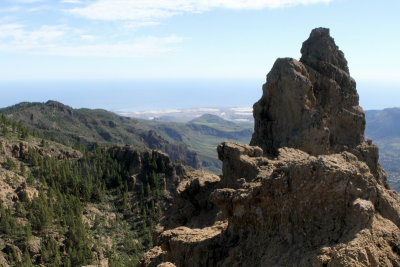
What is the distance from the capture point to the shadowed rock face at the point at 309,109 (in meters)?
28.5

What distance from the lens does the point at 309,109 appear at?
1138 inches

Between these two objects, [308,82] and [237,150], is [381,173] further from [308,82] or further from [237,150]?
[237,150]

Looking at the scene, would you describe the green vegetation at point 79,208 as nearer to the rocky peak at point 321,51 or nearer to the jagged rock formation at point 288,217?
the jagged rock formation at point 288,217

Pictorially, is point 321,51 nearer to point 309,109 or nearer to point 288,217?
point 309,109

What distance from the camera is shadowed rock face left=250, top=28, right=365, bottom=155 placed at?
28547mm

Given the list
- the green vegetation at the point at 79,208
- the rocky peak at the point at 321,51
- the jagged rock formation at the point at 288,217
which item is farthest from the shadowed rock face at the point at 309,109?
the green vegetation at the point at 79,208

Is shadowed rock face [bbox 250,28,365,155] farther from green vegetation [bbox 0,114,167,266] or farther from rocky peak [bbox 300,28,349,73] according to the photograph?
green vegetation [bbox 0,114,167,266]

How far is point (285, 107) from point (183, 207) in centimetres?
1232

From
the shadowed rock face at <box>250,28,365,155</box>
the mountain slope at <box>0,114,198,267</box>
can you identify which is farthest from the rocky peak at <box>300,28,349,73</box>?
the mountain slope at <box>0,114,198,267</box>

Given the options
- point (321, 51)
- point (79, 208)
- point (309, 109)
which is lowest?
point (79, 208)

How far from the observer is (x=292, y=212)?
13.7 m

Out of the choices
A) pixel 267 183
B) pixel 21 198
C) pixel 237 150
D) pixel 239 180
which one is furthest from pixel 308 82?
pixel 21 198

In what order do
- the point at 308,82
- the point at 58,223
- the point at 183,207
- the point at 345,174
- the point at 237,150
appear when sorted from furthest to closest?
the point at 58,223 → the point at 308,82 → the point at 183,207 → the point at 237,150 → the point at 345,174

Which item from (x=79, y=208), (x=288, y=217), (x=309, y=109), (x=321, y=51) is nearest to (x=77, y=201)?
(x=79, y=208)
